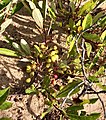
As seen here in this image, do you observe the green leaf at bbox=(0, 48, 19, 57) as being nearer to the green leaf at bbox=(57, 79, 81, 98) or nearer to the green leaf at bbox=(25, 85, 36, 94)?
the green leaf at bbox=(25, 85, 36, 94)

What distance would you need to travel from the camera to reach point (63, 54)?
2.00 meters

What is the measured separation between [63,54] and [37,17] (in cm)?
25

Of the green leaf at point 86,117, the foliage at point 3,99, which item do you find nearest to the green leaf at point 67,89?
the green leaf at point 86,117

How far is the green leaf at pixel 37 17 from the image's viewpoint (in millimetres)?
1957

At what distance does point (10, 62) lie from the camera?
1965mm

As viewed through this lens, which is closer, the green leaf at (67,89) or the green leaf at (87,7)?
the green leaf at (67,89)

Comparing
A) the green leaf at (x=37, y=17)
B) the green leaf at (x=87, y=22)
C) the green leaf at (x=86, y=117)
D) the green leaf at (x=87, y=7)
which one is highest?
the green leaf at (x=87, y=7)

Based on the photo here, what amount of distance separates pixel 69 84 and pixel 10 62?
376mm

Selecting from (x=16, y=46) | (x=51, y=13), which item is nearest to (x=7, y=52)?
(x=16, y=46)

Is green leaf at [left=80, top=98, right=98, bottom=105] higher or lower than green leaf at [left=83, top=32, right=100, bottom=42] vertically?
lower

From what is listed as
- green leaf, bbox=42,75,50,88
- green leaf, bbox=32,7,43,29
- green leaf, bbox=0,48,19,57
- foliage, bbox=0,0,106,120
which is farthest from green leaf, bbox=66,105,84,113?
green leaf, bbox=32,7,43,29

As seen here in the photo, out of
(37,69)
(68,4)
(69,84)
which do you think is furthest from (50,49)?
(68,4)

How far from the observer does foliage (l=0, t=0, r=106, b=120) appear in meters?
1.81

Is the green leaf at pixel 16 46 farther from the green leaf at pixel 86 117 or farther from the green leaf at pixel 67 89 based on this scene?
the green leaf at pixel 86 117
